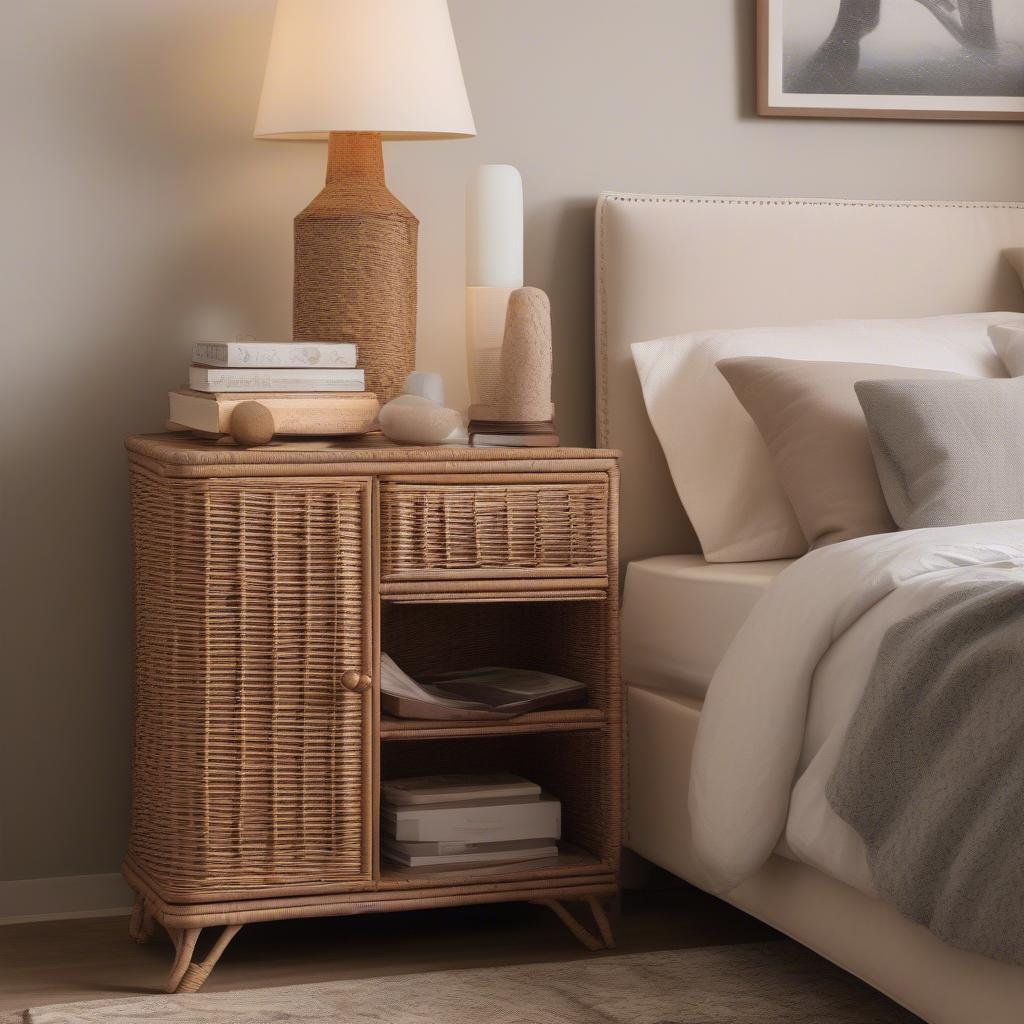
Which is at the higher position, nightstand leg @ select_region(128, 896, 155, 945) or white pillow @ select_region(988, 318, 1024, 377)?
white pillow @ select_region(988, 318, 1024, 377)

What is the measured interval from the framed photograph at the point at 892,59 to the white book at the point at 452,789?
1379 mm

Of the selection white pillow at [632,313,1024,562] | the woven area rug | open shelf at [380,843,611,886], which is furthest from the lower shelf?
white pillow at [632,313,1024,562]

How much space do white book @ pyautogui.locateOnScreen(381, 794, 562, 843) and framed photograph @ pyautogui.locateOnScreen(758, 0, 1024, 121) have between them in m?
1.41

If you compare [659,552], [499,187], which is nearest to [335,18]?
[499,187]

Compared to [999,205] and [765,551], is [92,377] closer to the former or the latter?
[765,551]

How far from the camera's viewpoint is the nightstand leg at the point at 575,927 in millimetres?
2361

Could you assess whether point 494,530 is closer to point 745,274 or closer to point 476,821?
point 476,821

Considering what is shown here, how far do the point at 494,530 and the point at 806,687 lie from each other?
1.82 feet

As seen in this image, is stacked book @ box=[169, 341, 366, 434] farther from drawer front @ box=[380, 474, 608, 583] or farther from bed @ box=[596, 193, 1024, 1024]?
bed @ box=[596, 193, 1024, 1024]

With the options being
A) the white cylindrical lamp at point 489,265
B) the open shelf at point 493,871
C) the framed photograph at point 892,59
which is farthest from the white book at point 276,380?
the framed photograph at point 892,59

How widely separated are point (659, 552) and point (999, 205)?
3.28ft

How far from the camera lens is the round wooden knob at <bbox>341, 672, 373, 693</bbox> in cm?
221

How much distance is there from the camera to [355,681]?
86.9 inches

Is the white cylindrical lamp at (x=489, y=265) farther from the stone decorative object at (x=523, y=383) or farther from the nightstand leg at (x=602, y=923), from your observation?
the nightstand leg at (x=602, y=923)
